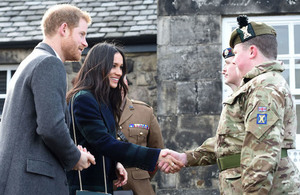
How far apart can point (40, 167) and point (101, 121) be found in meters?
0.85

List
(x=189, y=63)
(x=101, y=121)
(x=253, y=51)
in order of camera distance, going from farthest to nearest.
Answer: (x=189, y=63), (x=101, y=121), (x=253, y=51)

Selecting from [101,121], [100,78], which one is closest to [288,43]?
[100,78]

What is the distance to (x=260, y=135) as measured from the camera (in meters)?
3.57

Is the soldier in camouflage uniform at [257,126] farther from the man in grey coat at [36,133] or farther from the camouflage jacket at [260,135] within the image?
the man in grey coat at [36,133]

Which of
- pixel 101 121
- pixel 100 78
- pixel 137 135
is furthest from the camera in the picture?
pixel 137 135

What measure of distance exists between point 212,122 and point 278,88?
3455mm

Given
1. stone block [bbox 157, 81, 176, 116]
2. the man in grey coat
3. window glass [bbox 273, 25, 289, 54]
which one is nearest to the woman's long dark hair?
the man in grey coat

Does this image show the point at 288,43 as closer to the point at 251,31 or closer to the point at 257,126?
the point at 251,31

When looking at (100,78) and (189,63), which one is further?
(189,63)

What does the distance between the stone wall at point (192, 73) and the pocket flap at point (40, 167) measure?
12.2 feet

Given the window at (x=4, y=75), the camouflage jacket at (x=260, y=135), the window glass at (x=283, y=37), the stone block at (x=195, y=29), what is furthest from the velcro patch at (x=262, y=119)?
the window at (x=4, y=75)

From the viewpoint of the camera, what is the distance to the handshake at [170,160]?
15.5 ft

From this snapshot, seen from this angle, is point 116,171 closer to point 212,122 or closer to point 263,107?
point 263,107

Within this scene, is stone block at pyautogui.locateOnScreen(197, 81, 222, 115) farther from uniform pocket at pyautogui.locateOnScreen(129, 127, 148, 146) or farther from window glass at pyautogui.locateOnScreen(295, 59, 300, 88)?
uniform pocket at pyautogui.locateOnScreen(129, 127, 148, 146)
